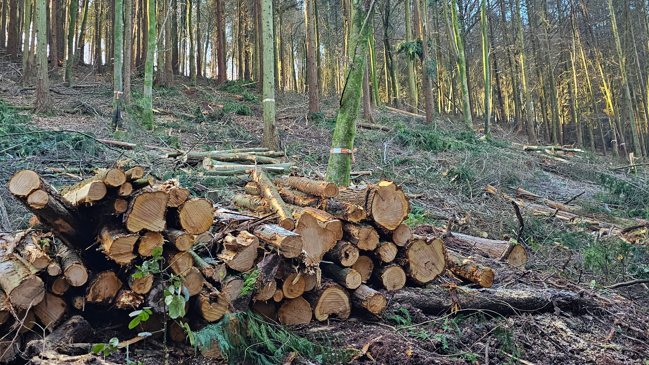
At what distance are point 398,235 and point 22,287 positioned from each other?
305cm

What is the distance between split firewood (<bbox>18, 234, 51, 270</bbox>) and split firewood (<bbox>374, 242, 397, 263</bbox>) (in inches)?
106

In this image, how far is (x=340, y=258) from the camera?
383cm

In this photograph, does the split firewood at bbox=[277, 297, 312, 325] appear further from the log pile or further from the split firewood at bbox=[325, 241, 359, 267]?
the split firewood at bbox=[325, 241, 359, 267]

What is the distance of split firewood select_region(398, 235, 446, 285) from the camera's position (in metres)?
4.04

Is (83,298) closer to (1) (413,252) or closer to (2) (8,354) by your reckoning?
(2) (8,354)

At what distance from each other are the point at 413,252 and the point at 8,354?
10.7ft

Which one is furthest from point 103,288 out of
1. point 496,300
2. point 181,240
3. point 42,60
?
point 42,60

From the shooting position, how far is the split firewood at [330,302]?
3.53 metres

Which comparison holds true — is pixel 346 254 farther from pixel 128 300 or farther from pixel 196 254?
pixel 128 300

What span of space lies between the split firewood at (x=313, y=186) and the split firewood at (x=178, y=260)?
1690 mm

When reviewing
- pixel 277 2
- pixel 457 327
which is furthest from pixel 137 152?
pixel 277 2

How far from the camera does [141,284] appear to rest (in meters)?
2.99

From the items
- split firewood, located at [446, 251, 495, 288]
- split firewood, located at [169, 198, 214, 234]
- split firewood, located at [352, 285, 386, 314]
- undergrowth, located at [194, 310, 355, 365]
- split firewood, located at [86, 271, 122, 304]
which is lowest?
undergrowth, located at [194, 310, 355, 365]

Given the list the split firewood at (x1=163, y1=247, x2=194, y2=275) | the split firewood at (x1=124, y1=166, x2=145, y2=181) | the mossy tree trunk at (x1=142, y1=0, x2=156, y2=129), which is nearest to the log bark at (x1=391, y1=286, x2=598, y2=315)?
the split firewood at (x1=163, y1=247, x2=194, y2=275)
